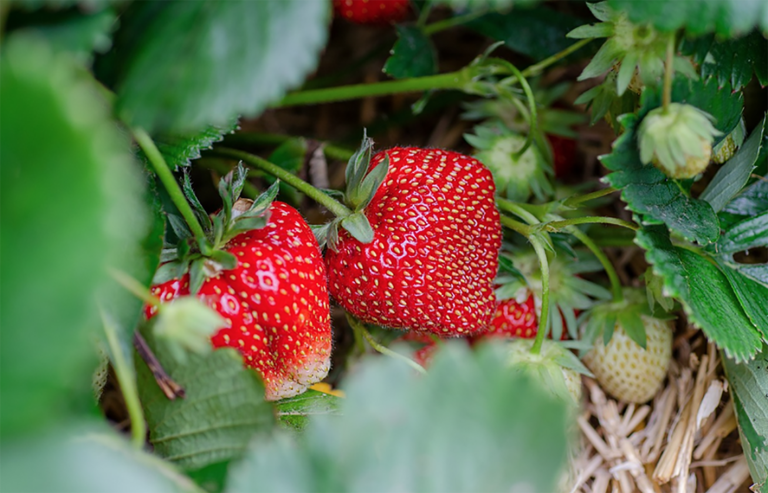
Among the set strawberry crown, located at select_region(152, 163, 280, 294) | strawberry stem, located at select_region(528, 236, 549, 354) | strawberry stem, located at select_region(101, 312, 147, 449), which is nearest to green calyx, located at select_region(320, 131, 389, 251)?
strawberry crown, located at select_region(152, 163, 280, 294)

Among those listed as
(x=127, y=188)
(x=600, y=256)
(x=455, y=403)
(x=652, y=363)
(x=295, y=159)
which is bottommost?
(x=652, y=363)

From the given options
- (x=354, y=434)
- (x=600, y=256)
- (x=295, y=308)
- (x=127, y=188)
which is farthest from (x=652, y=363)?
(x=127, y=188)

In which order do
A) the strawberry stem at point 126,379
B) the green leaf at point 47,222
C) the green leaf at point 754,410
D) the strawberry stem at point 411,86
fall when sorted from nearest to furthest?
the green leaf at point 47,222, the strawberry stem at point 126,379, the green leaf at point 754,410, the strawberry stem at point 411,86

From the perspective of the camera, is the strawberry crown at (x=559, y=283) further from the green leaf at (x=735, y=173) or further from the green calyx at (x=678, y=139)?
the green calyx at (x=678, y=139)

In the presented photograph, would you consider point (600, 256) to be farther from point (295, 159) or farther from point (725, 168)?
point (295, 159)

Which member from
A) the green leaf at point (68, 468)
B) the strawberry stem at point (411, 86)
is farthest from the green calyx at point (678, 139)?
the green leaf at point (68, 468)

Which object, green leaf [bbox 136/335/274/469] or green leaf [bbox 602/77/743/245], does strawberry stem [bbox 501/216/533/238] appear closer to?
green leaf [bbox 602/77/743/245]

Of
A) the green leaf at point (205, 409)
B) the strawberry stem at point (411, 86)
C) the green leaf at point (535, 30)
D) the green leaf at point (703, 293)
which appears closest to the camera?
the green leaf at point (205, 409)
